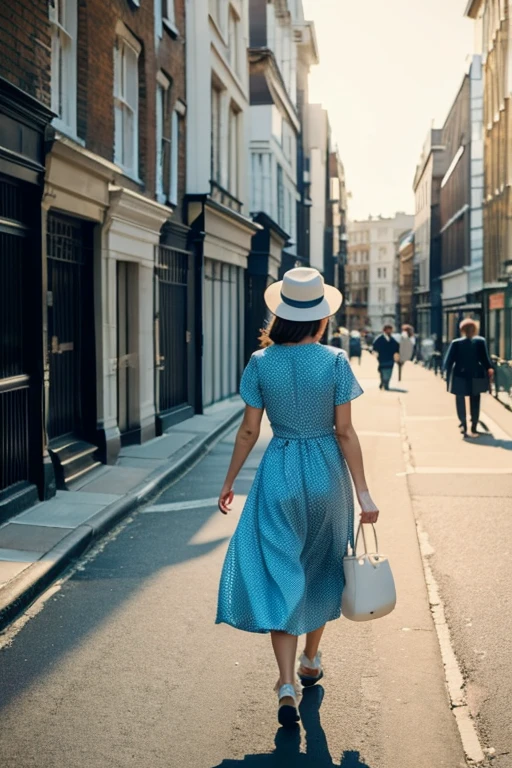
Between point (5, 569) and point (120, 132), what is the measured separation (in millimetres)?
8781

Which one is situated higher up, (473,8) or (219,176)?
(473,8)

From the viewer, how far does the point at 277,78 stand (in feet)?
111

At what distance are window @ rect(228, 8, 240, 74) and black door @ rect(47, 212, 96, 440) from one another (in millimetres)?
12642

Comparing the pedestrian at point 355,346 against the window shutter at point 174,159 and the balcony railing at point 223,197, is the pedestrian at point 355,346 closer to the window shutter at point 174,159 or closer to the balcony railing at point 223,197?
the balcony railing at point 223,197

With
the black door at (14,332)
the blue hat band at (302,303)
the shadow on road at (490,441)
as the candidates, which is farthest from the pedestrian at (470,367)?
the blue hat band at (302,303)

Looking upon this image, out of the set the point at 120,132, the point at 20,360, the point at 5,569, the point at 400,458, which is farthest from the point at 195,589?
the point at 120,132

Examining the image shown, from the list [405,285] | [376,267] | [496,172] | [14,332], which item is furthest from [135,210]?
[376,267]

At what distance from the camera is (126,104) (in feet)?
46.5

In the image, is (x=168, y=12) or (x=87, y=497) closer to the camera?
(x=87, y=497)

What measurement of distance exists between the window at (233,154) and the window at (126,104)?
28.6 feet

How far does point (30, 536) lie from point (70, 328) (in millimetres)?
4167

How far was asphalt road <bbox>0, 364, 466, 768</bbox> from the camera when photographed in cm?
409

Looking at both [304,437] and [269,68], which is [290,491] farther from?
[269,68]

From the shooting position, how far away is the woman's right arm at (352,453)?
14.6 ft
